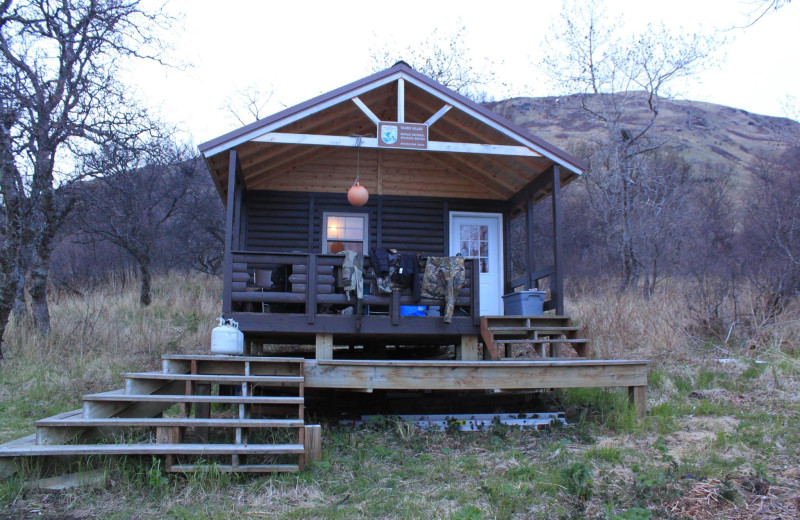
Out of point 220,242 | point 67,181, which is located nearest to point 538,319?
point 67,181

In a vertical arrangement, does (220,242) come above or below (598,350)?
above

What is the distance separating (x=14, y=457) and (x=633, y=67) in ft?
63.3

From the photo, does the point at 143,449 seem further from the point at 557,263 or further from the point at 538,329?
the point at 557,263

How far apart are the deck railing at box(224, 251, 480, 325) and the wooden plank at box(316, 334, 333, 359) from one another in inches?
10.9

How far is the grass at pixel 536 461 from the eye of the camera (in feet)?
14.1

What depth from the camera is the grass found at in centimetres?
431

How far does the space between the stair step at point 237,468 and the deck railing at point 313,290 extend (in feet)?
9.26

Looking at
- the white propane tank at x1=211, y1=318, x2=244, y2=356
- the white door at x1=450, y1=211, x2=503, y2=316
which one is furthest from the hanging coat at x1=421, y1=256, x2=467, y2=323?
the white door at x1=450, y1=211, x2=503, y2=316

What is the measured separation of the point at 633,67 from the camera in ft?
62.3

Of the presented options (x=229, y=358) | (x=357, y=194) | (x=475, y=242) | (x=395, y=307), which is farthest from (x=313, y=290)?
(x=475, y=242)

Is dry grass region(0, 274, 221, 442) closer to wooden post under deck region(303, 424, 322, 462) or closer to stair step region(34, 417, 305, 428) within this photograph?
stair step region(34, 417, 305, 428)

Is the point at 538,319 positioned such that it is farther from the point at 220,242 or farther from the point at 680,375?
the point at 220,242

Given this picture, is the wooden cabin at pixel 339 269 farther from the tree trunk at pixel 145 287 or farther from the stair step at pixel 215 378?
the tree trunk at pixel 145 287

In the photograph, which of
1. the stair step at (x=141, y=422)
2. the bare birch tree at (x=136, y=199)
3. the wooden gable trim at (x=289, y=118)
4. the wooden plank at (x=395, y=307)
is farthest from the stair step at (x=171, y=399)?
the bare birch tree at (x=136, y=199)
